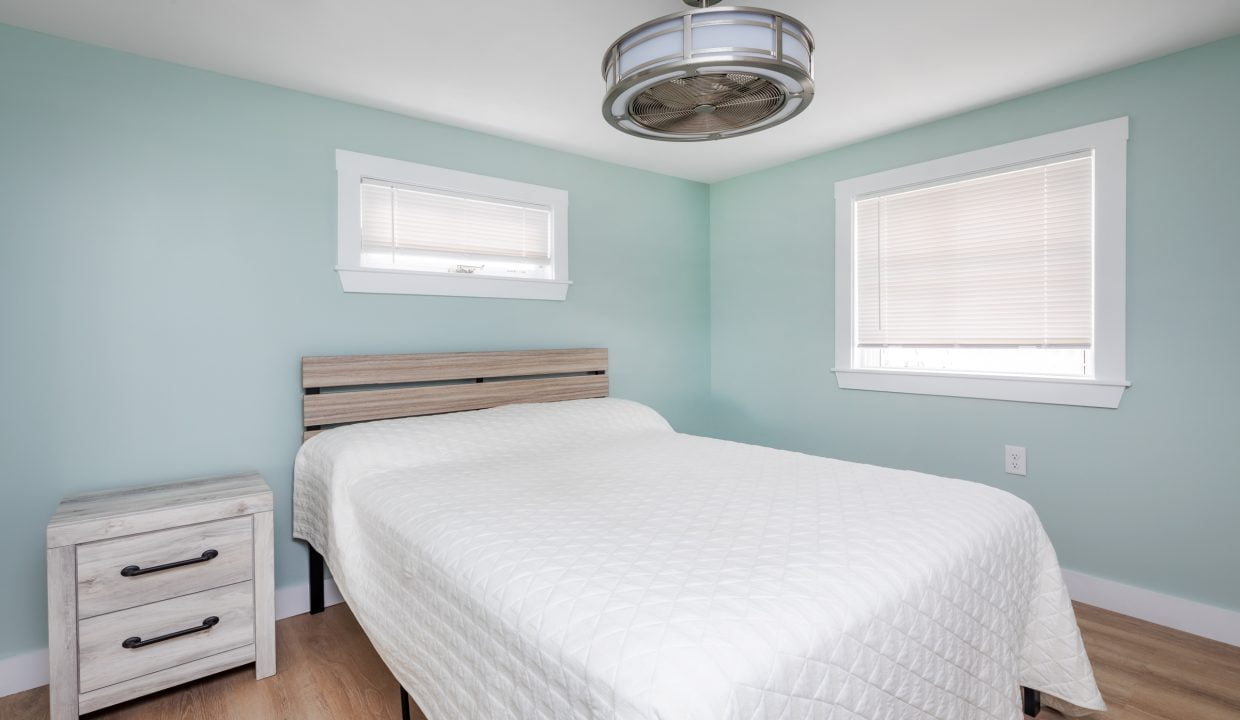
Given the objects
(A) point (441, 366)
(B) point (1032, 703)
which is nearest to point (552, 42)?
(A) point (441, 366)

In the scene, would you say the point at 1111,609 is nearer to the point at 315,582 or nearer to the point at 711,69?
the point at 711,69

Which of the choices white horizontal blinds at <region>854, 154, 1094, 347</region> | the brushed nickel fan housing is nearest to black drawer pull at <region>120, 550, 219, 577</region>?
the brushed nickel fan housing

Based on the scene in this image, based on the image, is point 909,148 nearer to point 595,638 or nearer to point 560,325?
point 560,325

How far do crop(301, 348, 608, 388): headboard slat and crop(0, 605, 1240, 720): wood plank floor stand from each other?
3.42ft

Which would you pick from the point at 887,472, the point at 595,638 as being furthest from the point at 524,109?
the point at 595,638

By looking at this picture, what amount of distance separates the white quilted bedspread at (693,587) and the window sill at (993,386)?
1089 millimetres

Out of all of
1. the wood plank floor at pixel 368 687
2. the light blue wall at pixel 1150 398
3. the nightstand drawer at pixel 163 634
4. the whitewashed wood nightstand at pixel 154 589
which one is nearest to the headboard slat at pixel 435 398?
the whitewashed wood nightstand at pixel 154 589

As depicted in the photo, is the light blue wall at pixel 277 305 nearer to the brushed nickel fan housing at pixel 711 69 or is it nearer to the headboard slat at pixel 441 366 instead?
the headboard slat at pixel 441 366

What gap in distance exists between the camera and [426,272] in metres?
2.74

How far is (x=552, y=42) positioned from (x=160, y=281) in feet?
5.55

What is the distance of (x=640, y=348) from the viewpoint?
143 inches

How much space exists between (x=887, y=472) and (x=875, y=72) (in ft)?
5.12

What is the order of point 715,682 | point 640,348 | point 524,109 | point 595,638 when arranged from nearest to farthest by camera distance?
point 715,682
point 595,638
point 524,109
point 640,348

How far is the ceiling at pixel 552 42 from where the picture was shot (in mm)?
1839
